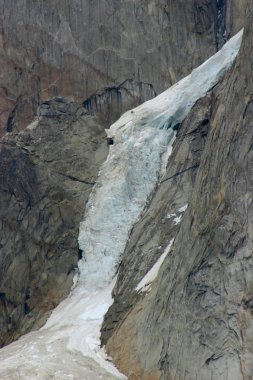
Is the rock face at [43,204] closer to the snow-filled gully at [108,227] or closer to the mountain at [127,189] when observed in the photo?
the mountain at [127,189]

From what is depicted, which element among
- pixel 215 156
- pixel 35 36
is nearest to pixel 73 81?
pixel 35 36

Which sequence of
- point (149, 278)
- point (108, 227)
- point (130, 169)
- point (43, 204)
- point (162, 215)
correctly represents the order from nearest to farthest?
point (149, 278)
point (162, 215)
point (108, 227)
point (43, 204)
point (130, 169)

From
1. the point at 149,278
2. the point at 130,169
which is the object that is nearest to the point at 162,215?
the point at 149,278

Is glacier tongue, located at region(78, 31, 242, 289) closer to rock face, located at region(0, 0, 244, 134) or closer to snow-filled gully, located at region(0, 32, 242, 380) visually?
snow-filled gully, located at region(0, 32, 242, 380)

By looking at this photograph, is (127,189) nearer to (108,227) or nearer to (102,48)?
(108,227)

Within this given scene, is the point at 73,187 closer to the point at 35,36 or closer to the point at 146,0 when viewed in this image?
the point at 35,36

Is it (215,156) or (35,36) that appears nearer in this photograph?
(215,156)

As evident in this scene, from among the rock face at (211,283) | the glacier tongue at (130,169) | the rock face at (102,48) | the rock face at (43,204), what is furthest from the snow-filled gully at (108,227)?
the rock face at (102,48)
